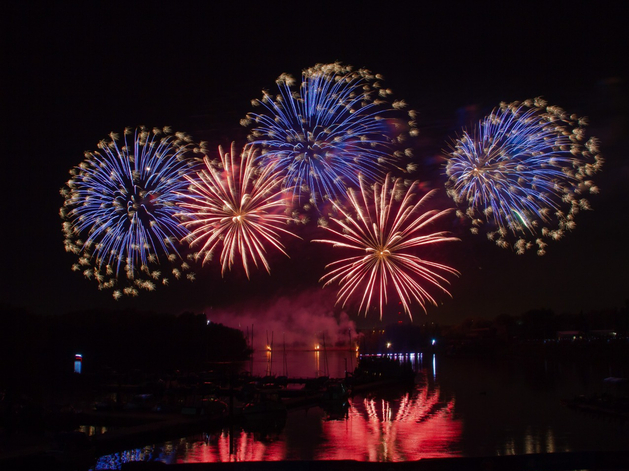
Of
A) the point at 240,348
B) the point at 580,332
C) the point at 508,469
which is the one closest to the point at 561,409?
the point at 508,469

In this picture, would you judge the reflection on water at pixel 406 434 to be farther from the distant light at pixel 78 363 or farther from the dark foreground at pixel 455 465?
the distant light at pixel 78 363

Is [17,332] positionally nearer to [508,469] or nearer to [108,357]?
[108,357]

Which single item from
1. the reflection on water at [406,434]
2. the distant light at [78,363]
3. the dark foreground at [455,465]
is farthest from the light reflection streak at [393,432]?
the distant light at [78,363]

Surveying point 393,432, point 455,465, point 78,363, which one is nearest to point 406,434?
point 393,432

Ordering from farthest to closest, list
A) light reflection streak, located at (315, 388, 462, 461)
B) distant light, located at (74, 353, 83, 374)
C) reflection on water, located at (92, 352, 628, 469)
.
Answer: distant light, located at (74, 353, 83, 374) → light reflection streak, located at (315, 388, 462, 461) → reflection on water, located at (92, 352, 628, 469)

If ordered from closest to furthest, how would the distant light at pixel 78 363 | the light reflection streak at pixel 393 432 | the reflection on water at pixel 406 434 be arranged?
1. the reflection on water at pixel 406 434
2. the light reflection streak at pixel 393 432
3. the distant light at pixel 78 363

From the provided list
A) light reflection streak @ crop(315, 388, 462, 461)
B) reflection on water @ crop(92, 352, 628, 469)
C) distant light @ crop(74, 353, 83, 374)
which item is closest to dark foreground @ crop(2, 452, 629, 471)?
reflection on water @ crop(92, 352, 628, 469)

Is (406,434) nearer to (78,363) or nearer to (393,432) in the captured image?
(393,432)

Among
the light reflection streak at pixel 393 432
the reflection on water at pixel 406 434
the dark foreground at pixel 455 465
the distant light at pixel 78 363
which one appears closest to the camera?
the dark foreground at pixel 455 465

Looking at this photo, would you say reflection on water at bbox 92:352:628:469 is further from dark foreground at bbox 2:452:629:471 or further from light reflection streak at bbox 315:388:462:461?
dark foreground at bbox 2:452:629:471
